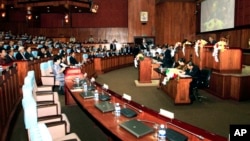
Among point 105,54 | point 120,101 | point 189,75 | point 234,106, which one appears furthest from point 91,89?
point 105,54

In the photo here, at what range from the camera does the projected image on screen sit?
1152 centimetres

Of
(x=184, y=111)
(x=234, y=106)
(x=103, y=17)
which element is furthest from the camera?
(x=103, y=17)

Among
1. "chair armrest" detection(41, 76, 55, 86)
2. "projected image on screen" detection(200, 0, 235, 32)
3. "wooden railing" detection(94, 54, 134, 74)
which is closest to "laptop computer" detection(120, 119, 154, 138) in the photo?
"chair armrest" detection(41, 76, 55, 86)

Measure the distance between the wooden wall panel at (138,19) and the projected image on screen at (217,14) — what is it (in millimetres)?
4031

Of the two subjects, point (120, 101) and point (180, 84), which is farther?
point (180, 84)

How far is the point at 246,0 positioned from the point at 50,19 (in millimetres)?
13862

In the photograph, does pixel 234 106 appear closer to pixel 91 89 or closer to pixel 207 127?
pixel 207 127

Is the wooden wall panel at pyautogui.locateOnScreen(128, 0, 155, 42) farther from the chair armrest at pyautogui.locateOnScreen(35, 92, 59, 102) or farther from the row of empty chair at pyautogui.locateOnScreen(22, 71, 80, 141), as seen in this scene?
the row of empty chair at pyautogui.locateOnScreen(22, 71, 80, 141)

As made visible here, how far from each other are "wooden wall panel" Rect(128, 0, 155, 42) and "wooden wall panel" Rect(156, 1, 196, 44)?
784mm

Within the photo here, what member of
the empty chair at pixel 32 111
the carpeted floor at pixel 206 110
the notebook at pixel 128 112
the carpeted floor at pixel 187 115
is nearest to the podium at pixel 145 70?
the carpeted floor at pixel 206 110

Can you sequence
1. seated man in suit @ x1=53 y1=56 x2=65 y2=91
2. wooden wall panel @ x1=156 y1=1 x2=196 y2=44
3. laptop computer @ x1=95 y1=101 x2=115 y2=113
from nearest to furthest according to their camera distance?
laptop computer @ x1=95 y1=101 x2=115 y2=113 < seated man in suit @ x1=53 y1=56 x2=65 y2=91 < wooden wall panel @ x1=156 y1=1 x2=196 y2=44

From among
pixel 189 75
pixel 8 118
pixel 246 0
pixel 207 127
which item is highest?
pixel 246 0

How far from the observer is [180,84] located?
19.8 feet

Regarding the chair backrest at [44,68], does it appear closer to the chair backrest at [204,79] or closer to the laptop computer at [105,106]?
the laptop computer at [105,106]
